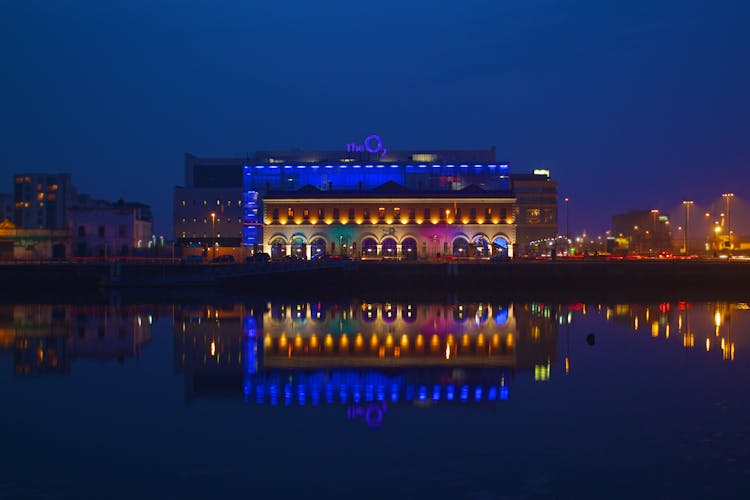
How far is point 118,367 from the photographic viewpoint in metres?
32.7

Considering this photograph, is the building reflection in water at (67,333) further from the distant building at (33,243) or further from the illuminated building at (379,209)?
the distant building at (33,243)

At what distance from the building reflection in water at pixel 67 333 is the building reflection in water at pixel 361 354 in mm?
2749

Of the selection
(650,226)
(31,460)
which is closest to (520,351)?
(31,460)

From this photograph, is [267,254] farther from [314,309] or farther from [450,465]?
[450,465]

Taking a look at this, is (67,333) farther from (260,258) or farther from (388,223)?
(388,223)

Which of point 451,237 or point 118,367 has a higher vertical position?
point 451,237

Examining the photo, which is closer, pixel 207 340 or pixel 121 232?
pixel 207 340

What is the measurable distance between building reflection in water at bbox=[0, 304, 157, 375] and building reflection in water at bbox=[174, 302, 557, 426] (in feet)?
9.02

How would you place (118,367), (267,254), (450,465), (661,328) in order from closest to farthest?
(450,465) → (118,367) → (661,328) → (267,254)

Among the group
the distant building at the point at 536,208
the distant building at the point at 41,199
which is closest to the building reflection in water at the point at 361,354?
the distant building at the point at 41,199

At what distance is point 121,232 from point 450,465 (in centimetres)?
8880

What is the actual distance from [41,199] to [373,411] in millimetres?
113703

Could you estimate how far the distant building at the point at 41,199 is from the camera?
121688 mm

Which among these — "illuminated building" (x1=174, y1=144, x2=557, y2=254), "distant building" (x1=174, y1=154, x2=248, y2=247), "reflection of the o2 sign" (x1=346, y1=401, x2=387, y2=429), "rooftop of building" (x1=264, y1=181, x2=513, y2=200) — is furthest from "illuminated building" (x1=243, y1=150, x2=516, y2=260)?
"reflection of the o2 sign" (x1=346, y1=401, x2=387, y2=429)
